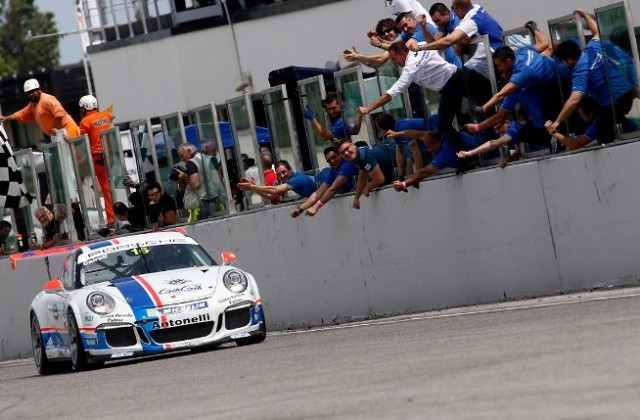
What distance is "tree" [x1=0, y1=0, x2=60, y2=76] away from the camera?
13175cm

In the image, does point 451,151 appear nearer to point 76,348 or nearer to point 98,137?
point 76,348

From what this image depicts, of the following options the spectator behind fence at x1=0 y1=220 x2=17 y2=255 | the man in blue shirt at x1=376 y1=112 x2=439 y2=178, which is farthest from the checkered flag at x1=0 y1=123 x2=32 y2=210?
the man in blue shirt at x1=376 y1=112 x2=439 y2=178

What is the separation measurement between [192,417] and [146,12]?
26.1 meters

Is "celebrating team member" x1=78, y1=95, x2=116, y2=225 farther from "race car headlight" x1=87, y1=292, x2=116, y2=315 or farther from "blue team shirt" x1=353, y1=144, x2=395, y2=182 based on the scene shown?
"race car headlight" x1=87, y1=292, x2=116, y2=315

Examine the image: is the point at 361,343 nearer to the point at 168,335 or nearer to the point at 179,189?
the point at 168,335

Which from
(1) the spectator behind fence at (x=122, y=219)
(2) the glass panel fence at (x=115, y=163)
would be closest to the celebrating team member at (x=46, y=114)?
(2) the glass panel fence at (x=115, y=163)

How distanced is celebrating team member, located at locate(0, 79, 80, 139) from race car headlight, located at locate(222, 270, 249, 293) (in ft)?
22.0

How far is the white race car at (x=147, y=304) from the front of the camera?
16672mm

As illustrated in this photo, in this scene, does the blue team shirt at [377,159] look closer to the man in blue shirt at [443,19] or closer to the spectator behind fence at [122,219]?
the man in blue shirt at [443,19]

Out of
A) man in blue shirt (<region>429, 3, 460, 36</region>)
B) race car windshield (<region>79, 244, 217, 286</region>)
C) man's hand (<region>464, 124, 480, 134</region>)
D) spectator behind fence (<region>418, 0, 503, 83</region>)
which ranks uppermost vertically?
man in blue shirt (<region>429, 3, 460, 36</region>)

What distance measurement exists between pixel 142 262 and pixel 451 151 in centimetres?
345

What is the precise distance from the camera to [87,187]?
23.2 m

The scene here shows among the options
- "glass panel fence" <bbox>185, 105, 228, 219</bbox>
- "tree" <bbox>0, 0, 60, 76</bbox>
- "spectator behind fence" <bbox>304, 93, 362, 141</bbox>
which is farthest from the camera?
"tree" <bbox>0, 0, 60, 76</bbox>

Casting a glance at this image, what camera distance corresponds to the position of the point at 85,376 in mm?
16281
